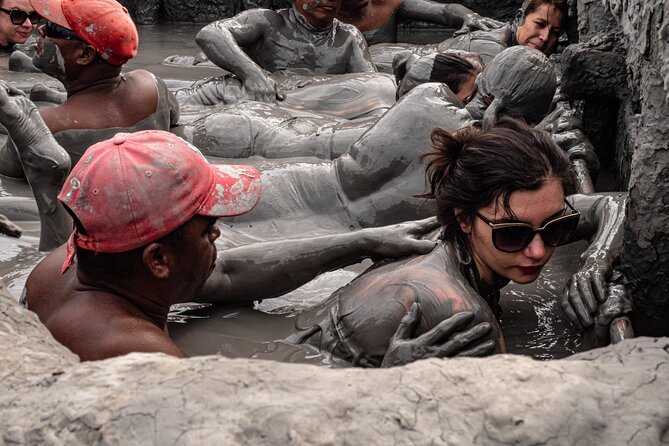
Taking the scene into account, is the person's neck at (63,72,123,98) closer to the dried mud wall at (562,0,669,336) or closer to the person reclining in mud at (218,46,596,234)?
the person reclining in mud at (218,46,596,234)

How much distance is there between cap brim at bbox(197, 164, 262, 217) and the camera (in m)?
2.30

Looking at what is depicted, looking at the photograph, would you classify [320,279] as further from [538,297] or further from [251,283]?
[538,297]

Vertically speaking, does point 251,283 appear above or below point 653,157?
below

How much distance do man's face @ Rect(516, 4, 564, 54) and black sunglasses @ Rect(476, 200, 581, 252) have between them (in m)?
3.88

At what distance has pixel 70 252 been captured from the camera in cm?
233

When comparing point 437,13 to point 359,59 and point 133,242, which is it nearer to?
point 359,59

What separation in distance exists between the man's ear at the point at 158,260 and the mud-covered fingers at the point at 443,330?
0.66 metres

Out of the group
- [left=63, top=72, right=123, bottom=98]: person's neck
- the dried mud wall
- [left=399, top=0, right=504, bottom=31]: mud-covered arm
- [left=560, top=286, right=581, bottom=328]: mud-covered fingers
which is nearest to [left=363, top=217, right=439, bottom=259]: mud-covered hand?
[left=560, top=286, right=581, bottom=328]: mud-covered fingers

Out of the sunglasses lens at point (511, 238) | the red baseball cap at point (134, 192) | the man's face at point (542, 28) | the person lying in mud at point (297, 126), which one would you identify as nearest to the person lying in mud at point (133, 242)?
the red baseball cap at point (134, 192)

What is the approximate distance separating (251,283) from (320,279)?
396 millimetres

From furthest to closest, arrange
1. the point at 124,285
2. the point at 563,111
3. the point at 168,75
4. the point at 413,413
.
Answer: the point at 168,75
the point at 563,111
the point at 124,285
the point at 413,413

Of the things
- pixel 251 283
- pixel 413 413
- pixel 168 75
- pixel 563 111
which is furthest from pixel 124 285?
pixel 168 75

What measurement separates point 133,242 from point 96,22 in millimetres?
1972

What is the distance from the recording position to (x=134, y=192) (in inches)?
86.0
